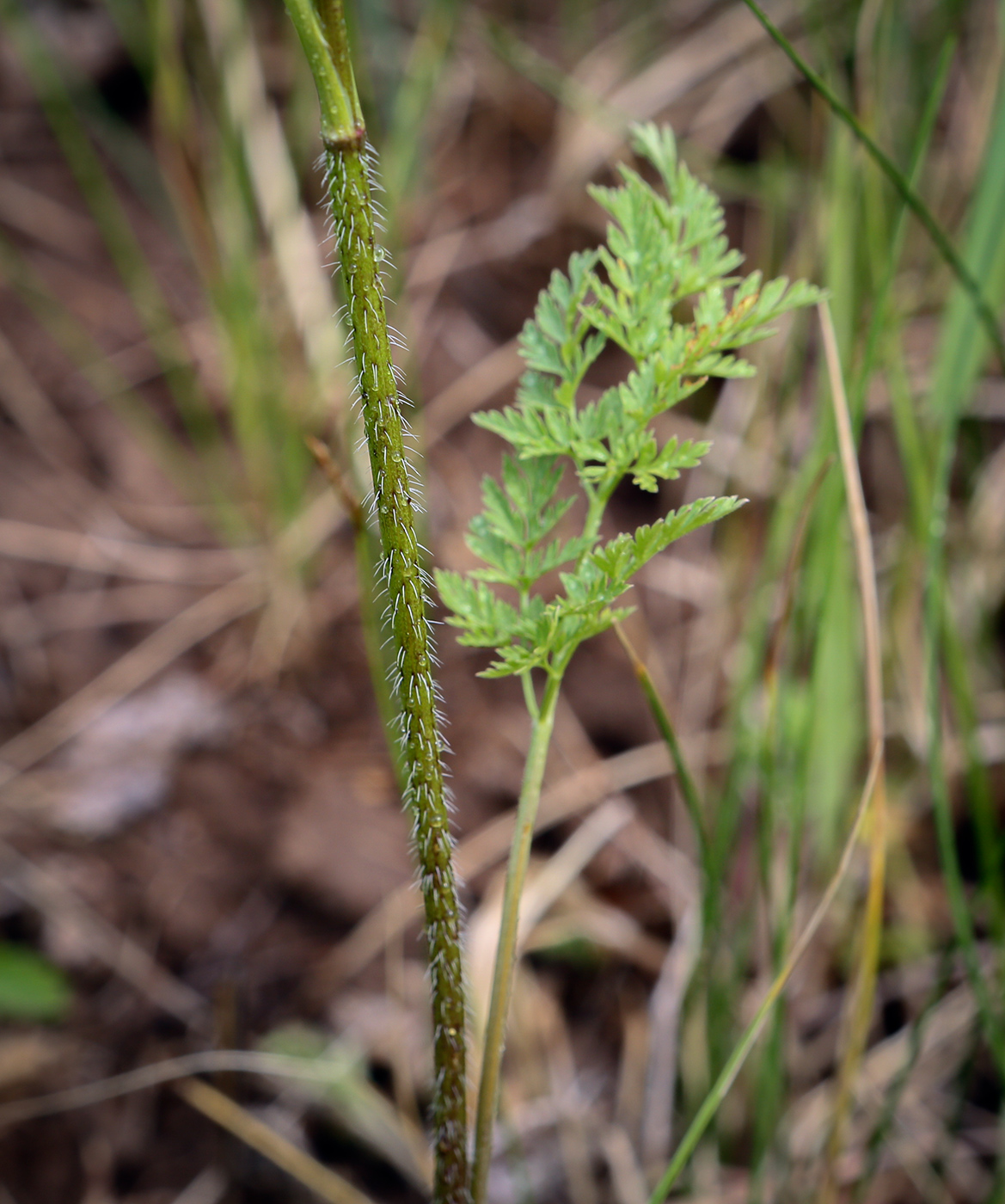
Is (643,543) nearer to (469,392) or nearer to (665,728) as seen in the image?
(665,728)

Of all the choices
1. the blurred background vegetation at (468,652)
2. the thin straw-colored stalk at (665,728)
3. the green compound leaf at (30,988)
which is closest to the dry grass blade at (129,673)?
the blurred background vegetation at (468,652)

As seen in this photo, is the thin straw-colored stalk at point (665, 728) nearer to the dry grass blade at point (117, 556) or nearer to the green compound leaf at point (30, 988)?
the green compound leaf at point (30, 988)

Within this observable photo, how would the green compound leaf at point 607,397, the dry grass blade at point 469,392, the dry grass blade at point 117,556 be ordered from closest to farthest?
the green compound leaf at point 607,397, the dry grass blade at point 117,556, the dry grass blade at point 469,392

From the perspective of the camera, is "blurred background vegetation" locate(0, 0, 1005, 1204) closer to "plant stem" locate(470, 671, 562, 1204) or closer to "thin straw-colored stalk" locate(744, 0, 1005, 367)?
"thin straw-colored stalk" locate(744, 0, 1005, 367)

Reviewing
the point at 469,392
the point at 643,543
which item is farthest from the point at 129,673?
the point at 643,543

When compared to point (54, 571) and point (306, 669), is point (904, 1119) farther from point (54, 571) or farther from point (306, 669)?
point (54, 571)

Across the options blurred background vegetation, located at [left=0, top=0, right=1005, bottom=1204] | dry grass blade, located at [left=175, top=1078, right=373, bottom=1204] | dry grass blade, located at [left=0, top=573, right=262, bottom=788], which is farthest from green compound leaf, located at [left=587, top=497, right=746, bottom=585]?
dry grass blade, located at [left=0, top=573, right=262, bottom=788]
